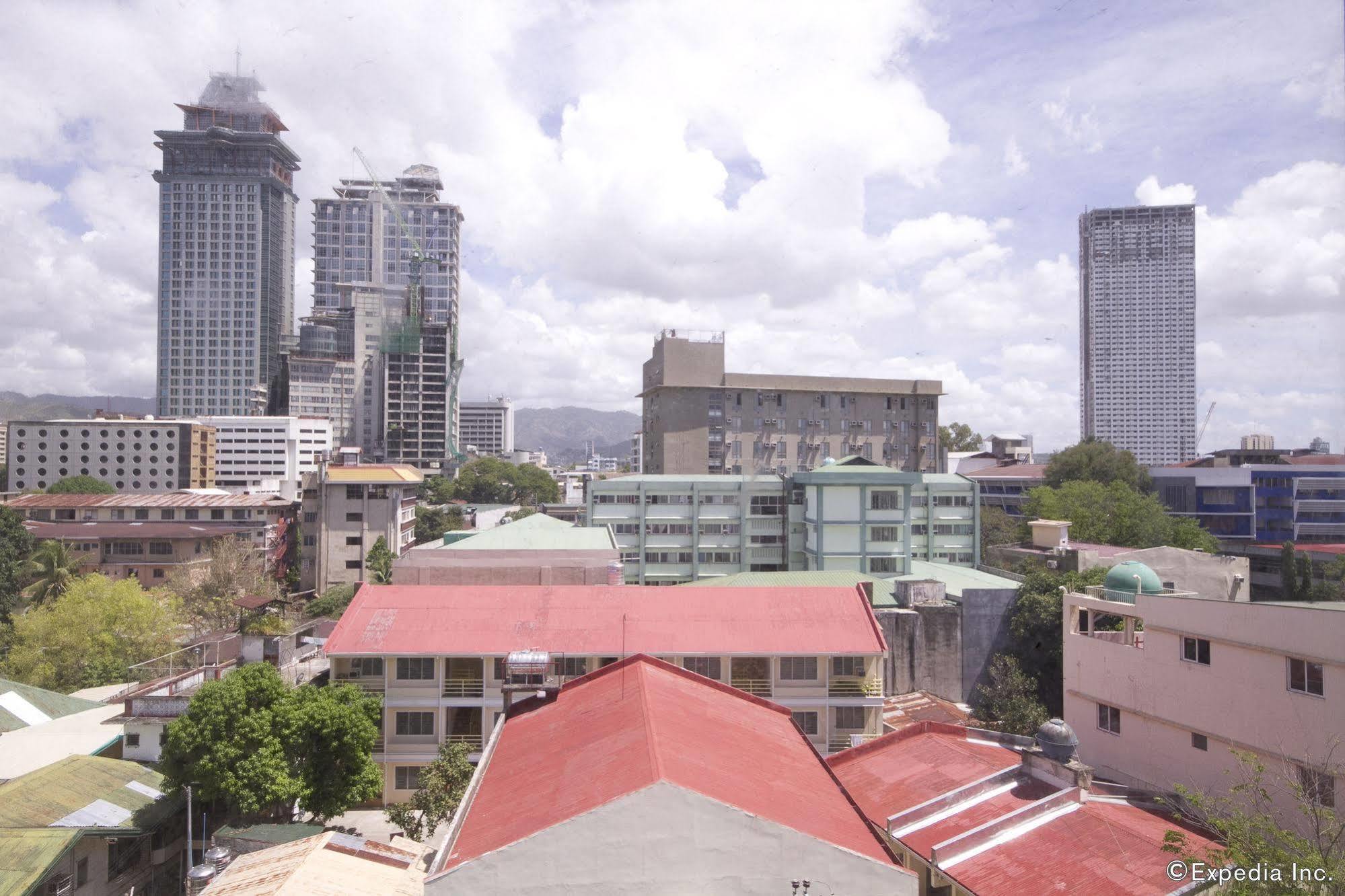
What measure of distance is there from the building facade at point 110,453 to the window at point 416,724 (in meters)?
88.2

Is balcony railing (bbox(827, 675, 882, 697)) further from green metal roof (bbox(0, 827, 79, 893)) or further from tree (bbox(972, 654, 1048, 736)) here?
green metal roof (bbox(0, 827, 79, 893))

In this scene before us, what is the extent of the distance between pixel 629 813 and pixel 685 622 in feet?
47.3

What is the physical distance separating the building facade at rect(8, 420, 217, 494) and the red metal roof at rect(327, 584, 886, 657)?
286 feet

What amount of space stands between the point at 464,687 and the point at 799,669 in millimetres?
9873

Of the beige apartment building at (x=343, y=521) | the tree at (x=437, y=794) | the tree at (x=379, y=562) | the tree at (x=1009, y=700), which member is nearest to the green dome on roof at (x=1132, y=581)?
the tree at (x=1009, y=700)

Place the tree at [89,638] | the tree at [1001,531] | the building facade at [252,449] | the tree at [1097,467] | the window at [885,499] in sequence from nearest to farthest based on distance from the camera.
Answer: the tree at [89,638] → the window at [885,499] → the tree at [1001,531] → the tree at [1097,467] → the building facade at [252,449]

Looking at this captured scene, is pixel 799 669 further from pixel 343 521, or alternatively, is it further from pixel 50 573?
pixel 343 521

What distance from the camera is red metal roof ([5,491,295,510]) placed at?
6175 centimetres

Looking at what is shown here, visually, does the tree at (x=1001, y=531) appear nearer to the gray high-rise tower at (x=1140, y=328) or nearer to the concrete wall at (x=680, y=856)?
the concrete wall at (x=680, y=856)

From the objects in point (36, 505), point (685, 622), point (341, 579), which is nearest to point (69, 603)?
point (341, 579)

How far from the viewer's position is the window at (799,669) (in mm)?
24188

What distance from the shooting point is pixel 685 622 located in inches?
974

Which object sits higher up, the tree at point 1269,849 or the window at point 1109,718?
the tree at point 1269,849

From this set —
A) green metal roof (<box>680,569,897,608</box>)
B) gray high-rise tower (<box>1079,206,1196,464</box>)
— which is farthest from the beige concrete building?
gray high-rise tower (<box>1079,206,1196,464</box>)
